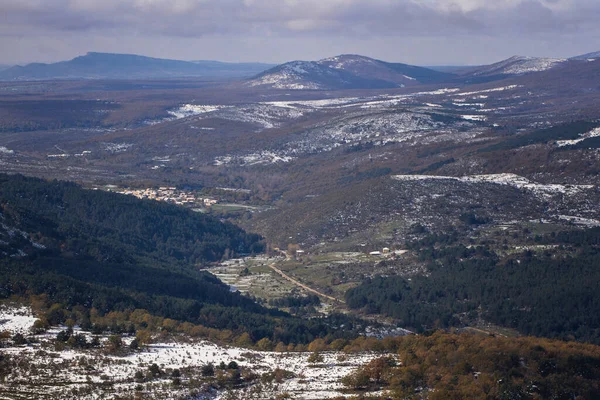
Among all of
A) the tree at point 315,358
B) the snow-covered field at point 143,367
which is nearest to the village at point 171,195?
the snow-covered field at point 143,367

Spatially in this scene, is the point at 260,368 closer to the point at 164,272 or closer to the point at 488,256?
the point at 164,272

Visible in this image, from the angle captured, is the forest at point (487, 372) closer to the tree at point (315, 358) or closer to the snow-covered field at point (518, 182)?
the tree at point (315, 358)

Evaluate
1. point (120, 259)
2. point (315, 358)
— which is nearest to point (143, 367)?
point (315, 358)

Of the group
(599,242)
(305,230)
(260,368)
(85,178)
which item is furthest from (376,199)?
(260,368)

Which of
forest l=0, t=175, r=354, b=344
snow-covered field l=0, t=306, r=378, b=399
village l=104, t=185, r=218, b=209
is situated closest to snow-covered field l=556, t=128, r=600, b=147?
forest l=0, t=175, r=354, b=344

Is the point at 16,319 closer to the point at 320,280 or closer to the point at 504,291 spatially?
the point at 320,280
